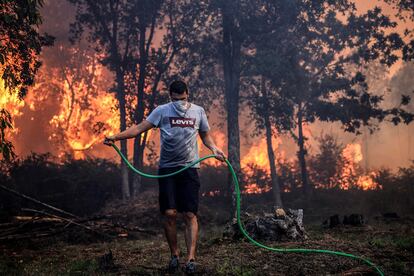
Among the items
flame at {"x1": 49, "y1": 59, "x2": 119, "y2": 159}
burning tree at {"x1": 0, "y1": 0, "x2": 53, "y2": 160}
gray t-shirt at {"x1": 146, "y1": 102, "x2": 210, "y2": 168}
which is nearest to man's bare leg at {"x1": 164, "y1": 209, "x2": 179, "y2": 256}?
gray t-shirt at {"x1": 146, "y1": 102, "x2": 210, "y2": 168}

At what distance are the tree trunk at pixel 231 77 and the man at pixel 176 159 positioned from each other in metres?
12.9

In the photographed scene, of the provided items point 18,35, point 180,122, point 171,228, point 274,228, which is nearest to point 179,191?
point 171,228

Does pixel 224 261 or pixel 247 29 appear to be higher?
pixel 247 29

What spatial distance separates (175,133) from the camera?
5465 mm

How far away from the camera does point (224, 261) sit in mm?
5715

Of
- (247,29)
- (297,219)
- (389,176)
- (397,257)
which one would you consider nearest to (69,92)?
(247,29)

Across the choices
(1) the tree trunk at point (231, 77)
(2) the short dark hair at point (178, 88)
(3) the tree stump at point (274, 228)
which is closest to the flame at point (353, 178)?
(1) the tree trunk at point (231, 77)

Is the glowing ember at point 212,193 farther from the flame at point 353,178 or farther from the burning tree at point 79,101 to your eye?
the burning tree at point 79,101

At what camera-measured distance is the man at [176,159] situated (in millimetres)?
5387

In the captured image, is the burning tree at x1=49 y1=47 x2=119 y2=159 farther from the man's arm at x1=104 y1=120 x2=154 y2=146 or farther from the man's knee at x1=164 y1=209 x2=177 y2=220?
the man's knee at x1=164 y1=209 x2=177 y2=220

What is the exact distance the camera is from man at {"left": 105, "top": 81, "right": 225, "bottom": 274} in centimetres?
539

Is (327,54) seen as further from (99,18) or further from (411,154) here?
(411,154)

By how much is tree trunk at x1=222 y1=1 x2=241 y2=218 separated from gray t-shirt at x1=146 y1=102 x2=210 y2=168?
1290 cm

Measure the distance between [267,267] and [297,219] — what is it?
2910 mm
